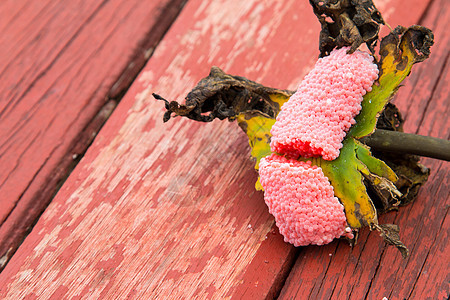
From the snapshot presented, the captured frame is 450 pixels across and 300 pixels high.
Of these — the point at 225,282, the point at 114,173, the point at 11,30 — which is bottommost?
the point at 225,282

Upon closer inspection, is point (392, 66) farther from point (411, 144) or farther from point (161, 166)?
point (161, 166)

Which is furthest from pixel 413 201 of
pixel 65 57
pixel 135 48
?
pixel 65 57

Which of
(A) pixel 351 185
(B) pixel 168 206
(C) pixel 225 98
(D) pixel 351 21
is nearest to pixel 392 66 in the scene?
(D) pixel 351 21

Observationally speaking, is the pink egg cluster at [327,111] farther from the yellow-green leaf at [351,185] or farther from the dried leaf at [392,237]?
the dried leaf at [392,237]

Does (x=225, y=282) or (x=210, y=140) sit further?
(x=210, y=140)

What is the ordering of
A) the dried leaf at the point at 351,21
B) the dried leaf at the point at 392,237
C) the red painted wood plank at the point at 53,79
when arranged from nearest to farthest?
1. the dried leaf at the point at 392,237
2. the dried leaf at the point at 351,21
3. the red painted wood plank at the point at 53,79

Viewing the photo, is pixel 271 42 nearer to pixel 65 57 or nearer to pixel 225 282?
pixel 65 57

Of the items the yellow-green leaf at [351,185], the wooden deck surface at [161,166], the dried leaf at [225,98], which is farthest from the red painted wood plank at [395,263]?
the dried leaf at [225,98]
